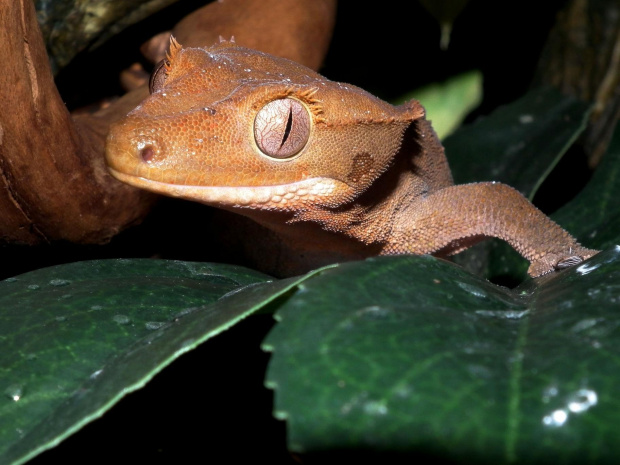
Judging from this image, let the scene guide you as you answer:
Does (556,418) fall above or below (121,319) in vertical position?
above

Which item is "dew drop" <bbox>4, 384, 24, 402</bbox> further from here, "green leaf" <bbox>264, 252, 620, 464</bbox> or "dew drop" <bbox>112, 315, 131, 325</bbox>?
"green leaf" <bbox>264, 252, 620, 464</bbox>

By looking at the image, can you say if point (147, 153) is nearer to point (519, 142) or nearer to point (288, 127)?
point (288, 127)

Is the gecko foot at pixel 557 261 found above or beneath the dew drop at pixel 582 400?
above

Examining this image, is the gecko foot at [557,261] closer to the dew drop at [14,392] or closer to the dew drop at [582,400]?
the dew drop at [582,400]

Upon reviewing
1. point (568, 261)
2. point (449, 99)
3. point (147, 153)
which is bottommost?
point (147, 153)

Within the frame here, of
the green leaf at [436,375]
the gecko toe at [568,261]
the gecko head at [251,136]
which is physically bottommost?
the green leaf at [436,375]

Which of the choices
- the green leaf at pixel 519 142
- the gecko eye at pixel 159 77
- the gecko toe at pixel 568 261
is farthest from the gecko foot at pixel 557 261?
the gecko eye at pixel 159 77

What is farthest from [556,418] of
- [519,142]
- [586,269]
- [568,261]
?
[519,142]
